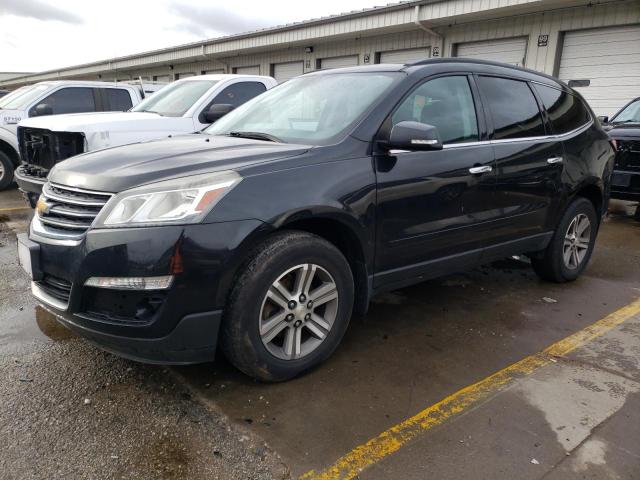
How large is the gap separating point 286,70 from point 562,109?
14.6m

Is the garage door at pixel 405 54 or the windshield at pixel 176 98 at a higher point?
the garage door at pixel 405 54

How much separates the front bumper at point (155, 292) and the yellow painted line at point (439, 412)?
84cm

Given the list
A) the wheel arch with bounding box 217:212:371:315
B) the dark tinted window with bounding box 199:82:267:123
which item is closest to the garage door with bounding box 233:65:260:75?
the dark tinted window with bounding box 199:82:267:123

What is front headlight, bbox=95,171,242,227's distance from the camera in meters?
2.38

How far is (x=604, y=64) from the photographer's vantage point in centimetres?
1039

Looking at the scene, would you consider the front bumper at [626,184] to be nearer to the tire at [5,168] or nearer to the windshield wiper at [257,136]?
the windshield wiper at [257,136]

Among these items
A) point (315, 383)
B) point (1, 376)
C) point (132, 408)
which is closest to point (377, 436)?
point (315, 383)

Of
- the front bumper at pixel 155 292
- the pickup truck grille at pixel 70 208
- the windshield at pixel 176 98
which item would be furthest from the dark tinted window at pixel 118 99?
the front bumper at pixel 155 292

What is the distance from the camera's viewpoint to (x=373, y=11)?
1330cm

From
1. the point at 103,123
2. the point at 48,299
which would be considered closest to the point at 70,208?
the point at 48,299

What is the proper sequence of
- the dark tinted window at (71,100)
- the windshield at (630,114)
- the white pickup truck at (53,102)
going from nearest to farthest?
the windshield at (630,114)
the white pickup truck at (53,102)
the dark tinted window at (71,100)

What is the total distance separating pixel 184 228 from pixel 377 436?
4.30 feet

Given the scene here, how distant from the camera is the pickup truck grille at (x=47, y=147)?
5590mm

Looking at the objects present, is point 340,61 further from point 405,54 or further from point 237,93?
point 237,93
